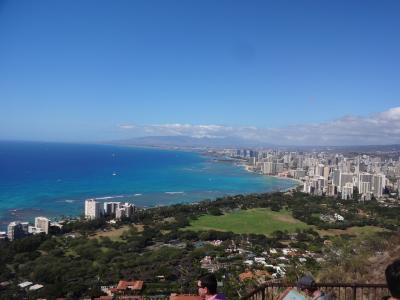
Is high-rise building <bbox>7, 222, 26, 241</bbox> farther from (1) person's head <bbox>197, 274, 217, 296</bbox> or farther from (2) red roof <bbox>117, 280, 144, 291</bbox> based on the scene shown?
(1) person's head <bbox>197, 274, 217, 296</bbox>

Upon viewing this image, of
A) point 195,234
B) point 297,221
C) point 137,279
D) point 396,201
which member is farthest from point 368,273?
point 396,201

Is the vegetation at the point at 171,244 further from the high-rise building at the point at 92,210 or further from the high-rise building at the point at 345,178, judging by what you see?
the high-rise building at the point at 345,178

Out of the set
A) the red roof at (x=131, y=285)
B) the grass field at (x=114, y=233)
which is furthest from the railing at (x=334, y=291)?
the grass field at (x=114, y=233)

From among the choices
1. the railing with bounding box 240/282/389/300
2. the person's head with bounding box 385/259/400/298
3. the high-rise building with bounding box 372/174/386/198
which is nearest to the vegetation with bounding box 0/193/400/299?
the railing with bounding box 240/282/389/300

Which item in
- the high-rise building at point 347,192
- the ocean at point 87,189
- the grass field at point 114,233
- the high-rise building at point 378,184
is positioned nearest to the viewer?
the grass field at point 114,233

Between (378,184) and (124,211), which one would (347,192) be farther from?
(124,211)

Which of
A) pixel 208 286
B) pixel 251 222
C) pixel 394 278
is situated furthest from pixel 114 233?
pixel 394 278
